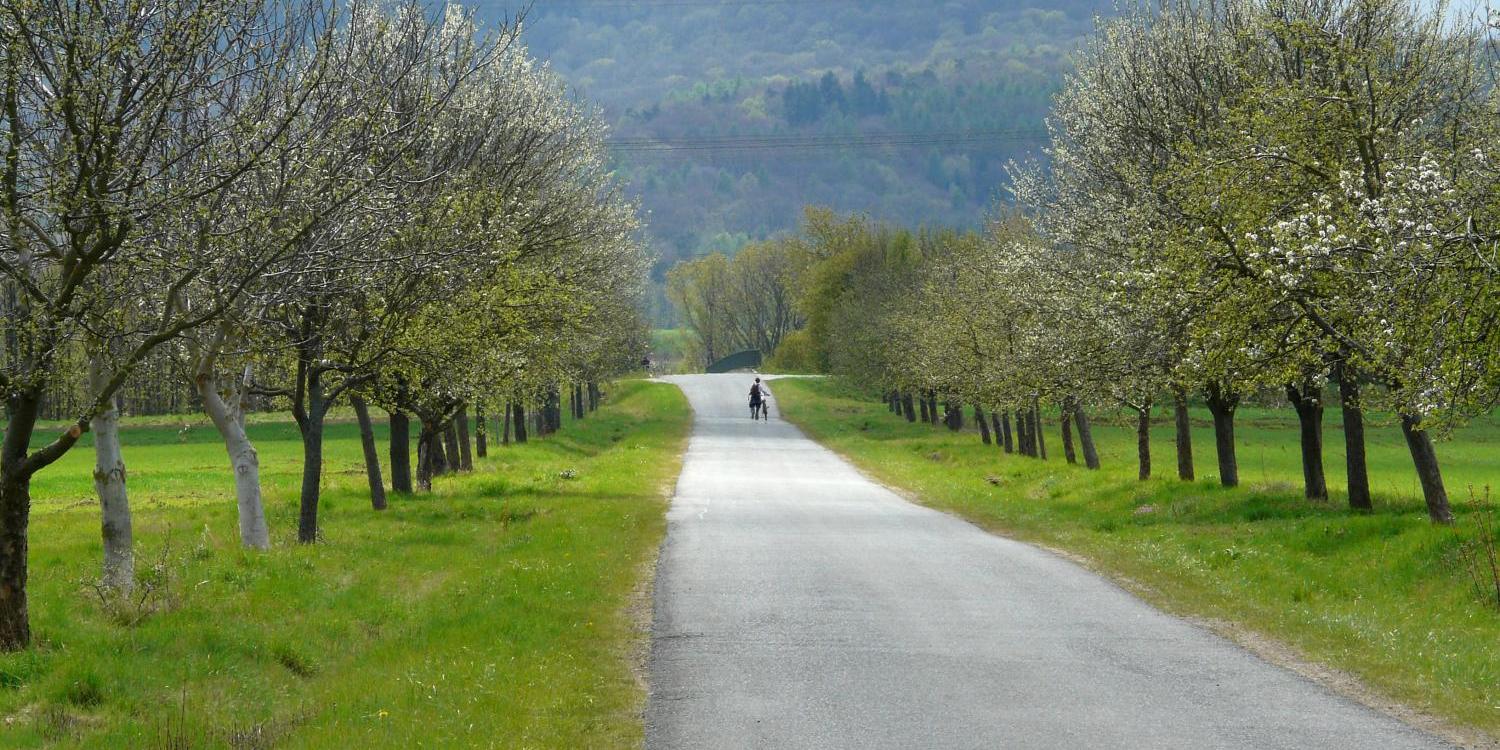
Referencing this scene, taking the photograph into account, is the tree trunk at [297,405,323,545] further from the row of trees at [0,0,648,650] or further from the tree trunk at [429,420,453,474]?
the tree trunk at [429,420,453,474]

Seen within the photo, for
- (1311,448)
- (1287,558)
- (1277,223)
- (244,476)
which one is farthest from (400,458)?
(1277,223)

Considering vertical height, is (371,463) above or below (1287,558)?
above

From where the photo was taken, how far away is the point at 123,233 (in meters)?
10.3

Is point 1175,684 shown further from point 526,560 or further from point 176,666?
point 526,560

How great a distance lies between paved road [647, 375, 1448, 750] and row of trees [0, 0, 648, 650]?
17.4 ft

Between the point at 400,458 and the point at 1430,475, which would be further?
the point at 400,458

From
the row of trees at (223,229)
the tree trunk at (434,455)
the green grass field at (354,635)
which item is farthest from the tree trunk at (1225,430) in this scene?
the tree trunk at (434,455)

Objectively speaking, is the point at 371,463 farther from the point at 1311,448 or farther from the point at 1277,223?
the point at 1311,448

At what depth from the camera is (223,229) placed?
12875 mm

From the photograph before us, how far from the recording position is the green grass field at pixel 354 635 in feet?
32.2

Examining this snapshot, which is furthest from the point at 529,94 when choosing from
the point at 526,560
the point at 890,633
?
the point at 890,633

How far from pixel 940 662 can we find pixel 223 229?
26.4 ft

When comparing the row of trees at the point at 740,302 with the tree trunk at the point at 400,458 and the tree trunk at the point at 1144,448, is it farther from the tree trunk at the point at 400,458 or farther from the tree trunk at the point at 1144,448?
the tree trunk at the point at 400,458

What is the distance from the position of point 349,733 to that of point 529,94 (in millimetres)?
26829
